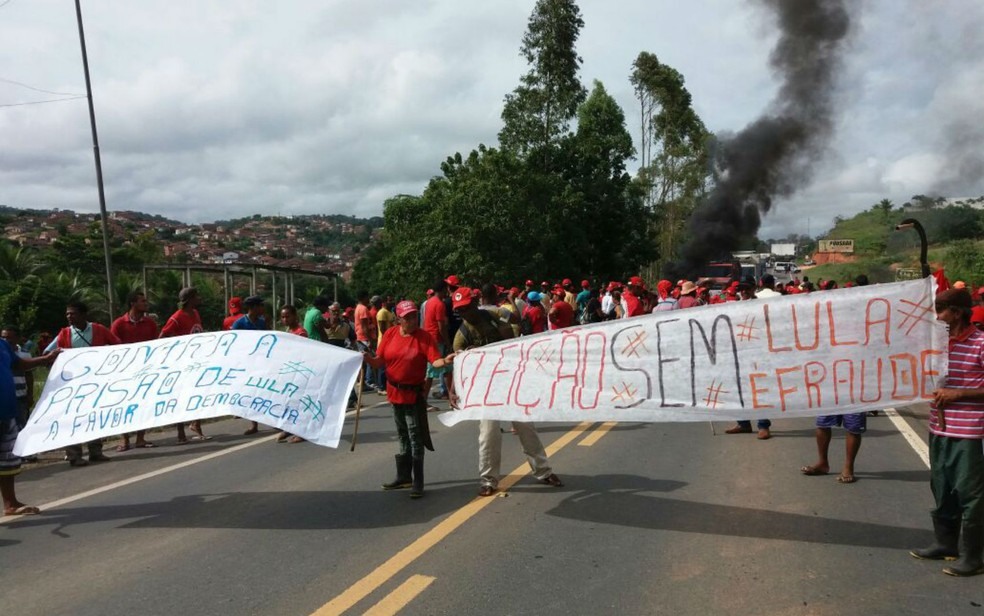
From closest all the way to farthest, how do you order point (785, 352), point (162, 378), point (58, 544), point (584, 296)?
point (785, 352) < point (58, 544) < point (162, 378) < point (584, 296)

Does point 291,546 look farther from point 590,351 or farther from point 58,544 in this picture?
point 590,351

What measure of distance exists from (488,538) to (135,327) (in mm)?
6030

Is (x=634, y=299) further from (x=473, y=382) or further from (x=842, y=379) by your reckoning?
Answer: (x=842, y=379)

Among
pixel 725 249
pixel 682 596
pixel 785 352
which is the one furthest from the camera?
pixel 725 249

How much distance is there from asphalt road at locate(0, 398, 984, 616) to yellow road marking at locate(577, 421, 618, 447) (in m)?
0.27

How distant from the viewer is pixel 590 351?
5.46m

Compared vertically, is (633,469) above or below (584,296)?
below

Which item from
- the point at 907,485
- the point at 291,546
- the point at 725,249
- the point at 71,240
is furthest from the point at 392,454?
the point at 71,240

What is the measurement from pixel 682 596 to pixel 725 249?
32.2m

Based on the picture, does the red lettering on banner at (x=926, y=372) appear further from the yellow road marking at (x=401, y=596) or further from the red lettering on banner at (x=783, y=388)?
the yellow road marking at (x=401, y=596)

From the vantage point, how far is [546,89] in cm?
3600

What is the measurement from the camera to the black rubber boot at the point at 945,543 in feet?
14.9

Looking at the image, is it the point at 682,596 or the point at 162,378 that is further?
the point at 162,378

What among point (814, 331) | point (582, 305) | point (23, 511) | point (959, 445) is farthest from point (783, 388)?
point (582, 305)
